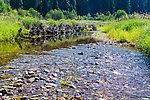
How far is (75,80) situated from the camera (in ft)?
12.0

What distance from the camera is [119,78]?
388 centimetres

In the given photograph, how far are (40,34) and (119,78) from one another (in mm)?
10618

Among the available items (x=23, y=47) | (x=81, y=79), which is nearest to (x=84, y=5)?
(x=23, y=47)

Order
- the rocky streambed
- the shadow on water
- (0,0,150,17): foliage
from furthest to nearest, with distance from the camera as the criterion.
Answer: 1. (0,0,150,17): foliage
2. the shadow on water
3. the rocky streambed

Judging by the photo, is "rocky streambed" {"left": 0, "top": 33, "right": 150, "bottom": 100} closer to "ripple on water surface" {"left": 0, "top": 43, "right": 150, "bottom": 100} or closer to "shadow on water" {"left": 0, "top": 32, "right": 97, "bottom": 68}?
"ripple on water surface" {"left": 0, "top": 43, "right": 150, "bottom": 100}

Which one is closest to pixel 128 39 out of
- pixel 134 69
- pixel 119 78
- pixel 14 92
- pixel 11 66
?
pixel 134 69

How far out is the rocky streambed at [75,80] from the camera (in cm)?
301

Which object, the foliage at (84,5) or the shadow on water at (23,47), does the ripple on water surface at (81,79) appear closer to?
the shadow on water at (23,47)

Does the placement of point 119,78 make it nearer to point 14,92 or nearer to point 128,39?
point 14,92

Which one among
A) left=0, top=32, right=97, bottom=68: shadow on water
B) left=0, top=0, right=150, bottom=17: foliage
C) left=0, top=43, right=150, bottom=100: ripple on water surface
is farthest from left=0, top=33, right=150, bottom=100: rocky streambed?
left=0, top=0, right=150, bottom=17: foliage

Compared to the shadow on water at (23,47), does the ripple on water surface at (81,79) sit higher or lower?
lower

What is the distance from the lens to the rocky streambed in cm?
301

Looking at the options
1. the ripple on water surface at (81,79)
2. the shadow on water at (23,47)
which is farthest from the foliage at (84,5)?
the ripple on water surface at (81,79)

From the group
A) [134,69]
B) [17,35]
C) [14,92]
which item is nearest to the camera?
[14,92]
